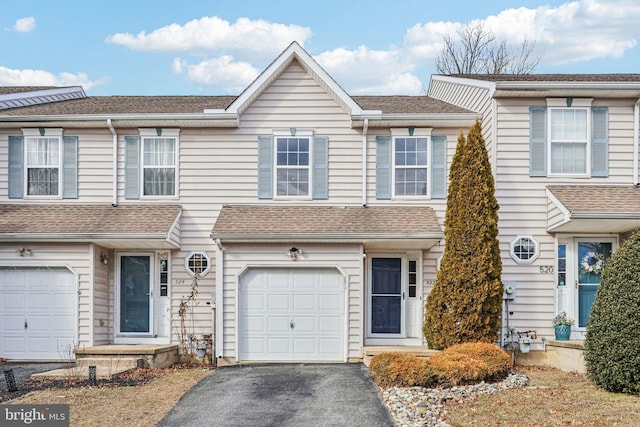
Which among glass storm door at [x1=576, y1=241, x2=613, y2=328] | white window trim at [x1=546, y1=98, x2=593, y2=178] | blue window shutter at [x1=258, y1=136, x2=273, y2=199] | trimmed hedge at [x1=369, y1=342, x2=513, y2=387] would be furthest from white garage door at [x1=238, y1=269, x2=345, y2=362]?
white window trim at [x1=546, y1=98, x2=593, y2=178]

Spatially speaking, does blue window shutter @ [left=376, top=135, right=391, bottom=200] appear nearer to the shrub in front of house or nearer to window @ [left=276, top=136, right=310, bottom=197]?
window @ [left=276, top=136, right=310, bottom=197]

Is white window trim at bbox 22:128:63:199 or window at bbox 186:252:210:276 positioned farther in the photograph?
white window trim at bbox 22:128:63:199

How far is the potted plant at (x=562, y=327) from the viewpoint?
13.7 m

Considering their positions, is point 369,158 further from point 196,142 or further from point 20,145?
point 20,145

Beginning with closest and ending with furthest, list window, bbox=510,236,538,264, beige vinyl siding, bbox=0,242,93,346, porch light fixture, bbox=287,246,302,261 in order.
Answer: porch light fixture, bbox=287,246,302,261 < window, bbox=510,236,538,264 < beige vinyl siding, bbox=0,242,93,346

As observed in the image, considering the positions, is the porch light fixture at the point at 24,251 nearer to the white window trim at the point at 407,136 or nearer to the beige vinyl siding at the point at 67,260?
the beige vinyl siding at the point at 67,260

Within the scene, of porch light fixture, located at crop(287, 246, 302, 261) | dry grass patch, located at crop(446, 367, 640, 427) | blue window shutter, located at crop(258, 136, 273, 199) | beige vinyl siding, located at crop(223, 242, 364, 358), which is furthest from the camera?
blue window shutter, located at crop(258, 136, 273, 199)

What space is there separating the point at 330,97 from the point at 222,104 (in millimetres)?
2891

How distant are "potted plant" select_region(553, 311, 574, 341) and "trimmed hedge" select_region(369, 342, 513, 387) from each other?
8.96 feet

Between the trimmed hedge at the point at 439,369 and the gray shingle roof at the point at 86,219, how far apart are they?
5.61m

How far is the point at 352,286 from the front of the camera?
13.9 metres

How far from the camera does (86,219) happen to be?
14.5 metres

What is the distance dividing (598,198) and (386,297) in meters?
4.73

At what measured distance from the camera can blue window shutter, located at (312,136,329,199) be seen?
14930 millimetres
